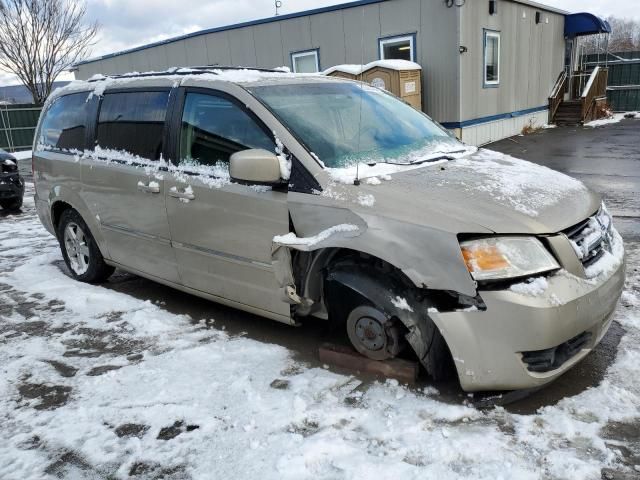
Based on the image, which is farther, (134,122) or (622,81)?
(622,81)

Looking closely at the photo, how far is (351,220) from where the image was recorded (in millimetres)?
2986

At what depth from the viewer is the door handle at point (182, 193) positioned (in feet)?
12.3

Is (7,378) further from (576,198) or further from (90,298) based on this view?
(576,198)

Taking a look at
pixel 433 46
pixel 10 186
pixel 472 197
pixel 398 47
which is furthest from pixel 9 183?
pixel 433 46

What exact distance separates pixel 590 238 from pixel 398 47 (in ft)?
38.0

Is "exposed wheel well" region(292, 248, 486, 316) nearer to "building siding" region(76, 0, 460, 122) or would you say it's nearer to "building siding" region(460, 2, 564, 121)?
"building siding" region(76, 0, 460, 122)

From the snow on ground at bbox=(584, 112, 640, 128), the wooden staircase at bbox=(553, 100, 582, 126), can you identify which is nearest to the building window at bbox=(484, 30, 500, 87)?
the snow on ground at bbox=(584, 112, 640, 128)

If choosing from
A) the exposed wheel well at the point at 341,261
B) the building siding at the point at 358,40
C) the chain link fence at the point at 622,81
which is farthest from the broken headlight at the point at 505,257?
the chain link fence at the point at 622,81

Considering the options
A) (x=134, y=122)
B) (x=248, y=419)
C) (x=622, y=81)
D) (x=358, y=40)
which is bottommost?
(x=248, y=419)

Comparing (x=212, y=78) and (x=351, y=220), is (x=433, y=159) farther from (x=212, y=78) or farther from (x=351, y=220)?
(x=212, y=78)

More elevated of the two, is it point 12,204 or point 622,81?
point 622,81

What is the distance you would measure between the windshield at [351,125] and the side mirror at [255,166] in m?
0.26

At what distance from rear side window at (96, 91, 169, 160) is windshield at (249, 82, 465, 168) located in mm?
917

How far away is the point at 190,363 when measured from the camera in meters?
3.50
